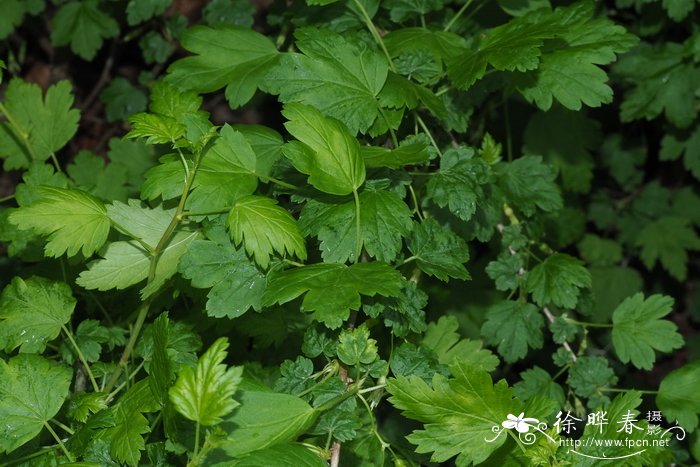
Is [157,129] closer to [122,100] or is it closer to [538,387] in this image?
[538,387]

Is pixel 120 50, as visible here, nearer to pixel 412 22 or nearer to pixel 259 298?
pixel 412 22

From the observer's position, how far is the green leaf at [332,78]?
180 cm

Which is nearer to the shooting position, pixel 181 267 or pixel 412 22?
pixel 181 267

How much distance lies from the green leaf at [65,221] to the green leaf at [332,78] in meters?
0.46

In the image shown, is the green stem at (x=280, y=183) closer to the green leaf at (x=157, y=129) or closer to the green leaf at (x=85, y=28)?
the green leaf at (x=157, y=129)

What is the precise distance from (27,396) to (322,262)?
24.9 inches

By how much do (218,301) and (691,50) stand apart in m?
1.84

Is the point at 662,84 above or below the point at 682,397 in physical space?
above

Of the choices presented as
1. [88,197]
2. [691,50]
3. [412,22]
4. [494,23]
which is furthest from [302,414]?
[691,50]

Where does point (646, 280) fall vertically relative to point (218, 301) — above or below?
below

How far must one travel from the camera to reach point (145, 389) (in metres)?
1.62

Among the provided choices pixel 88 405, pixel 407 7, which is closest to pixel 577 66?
pixel 407 7

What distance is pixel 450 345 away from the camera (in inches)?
84.0

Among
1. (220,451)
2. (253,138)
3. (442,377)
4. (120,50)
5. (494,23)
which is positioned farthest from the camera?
(120,50)
